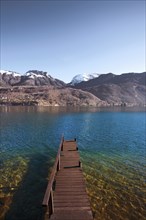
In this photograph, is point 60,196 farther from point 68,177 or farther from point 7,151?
point 7,151

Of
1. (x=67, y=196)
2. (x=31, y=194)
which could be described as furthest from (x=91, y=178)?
(x=67, y=196)

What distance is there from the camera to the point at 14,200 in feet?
65.3

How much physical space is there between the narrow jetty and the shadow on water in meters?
1.30

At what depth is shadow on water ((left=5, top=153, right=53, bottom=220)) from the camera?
692 inches

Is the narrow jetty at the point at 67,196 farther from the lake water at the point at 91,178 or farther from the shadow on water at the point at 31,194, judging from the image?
the lake water at the point at 91,178

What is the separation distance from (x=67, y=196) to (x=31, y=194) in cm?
539

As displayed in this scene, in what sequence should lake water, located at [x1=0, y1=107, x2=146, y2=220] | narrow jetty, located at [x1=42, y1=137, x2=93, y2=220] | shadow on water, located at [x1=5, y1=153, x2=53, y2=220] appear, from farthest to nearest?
lake water, located at [x1=0, y1=107, x2=146, y2=220] < shadow on water, located at [x1=5, y1=153, x2=53, y2=220] < narrow jetty, located at [x1=42, y1=137, x2=93, y2=220]

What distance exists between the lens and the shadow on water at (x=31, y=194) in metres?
17.6

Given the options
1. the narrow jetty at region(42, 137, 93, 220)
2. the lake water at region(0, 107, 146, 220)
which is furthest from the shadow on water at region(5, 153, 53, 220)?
the narrow jetty at region(42, 137, 93, 220)

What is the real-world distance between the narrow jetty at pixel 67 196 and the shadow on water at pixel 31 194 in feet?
4.26

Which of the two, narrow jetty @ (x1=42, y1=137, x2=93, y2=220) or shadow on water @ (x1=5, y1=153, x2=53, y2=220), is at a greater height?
narrow jetty @ (x1=42, y1=137, x2=93, y2=220)

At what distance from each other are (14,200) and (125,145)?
1209 inches

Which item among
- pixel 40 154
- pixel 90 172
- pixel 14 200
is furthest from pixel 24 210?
pixel 40 154

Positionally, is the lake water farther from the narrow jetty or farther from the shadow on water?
the narrow jetty
